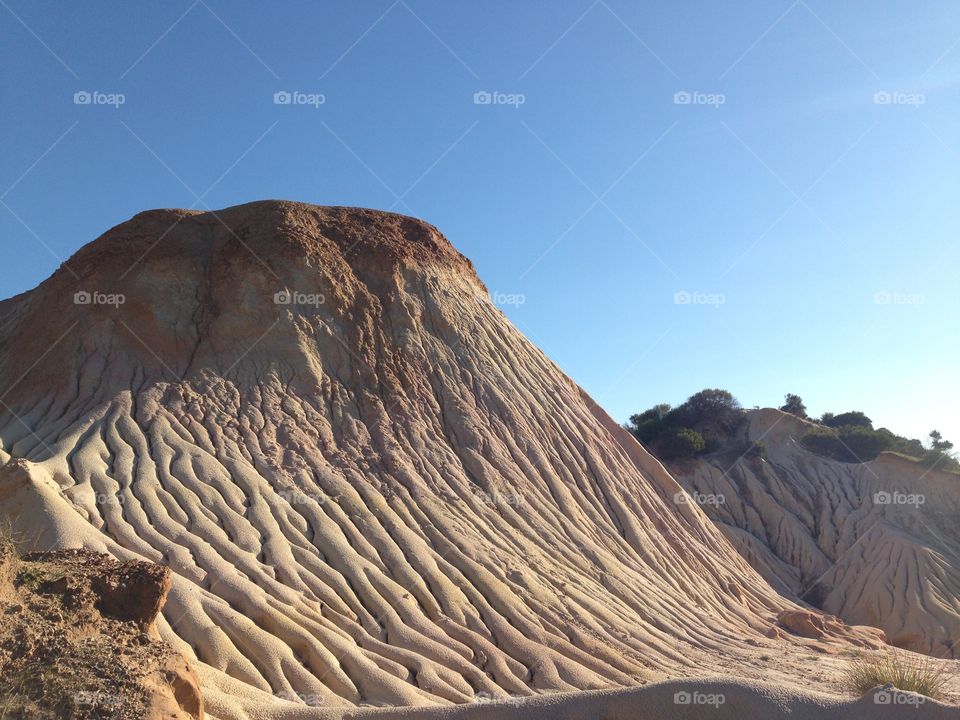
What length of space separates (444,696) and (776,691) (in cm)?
460

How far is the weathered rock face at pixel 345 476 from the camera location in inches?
424

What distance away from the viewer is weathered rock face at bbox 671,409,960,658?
22.6 meters

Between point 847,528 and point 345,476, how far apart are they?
18407 millimetres

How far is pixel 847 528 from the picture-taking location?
87.4 ft

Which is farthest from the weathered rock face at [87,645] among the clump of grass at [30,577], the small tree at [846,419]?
the small tree at [846,419]

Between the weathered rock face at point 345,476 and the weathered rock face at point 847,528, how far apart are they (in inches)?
178

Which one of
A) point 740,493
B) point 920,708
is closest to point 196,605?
point 920,708

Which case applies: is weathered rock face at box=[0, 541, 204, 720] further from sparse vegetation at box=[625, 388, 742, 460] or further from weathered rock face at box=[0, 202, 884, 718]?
sparse vegetation at box=[625, 388, 742, 460]

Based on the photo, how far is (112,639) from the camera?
5.65 meters

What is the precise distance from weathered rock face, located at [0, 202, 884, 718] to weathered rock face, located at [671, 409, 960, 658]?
4.53 m

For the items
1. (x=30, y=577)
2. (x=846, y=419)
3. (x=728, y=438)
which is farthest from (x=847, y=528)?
(x=30, y=577)

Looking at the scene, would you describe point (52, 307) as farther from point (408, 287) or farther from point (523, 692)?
point (523, 692)

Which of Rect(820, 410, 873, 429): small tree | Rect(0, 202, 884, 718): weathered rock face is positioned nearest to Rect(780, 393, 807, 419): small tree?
Rect(820, 410, 873, 429): small tree

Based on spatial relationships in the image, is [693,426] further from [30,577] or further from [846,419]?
[30,577]
